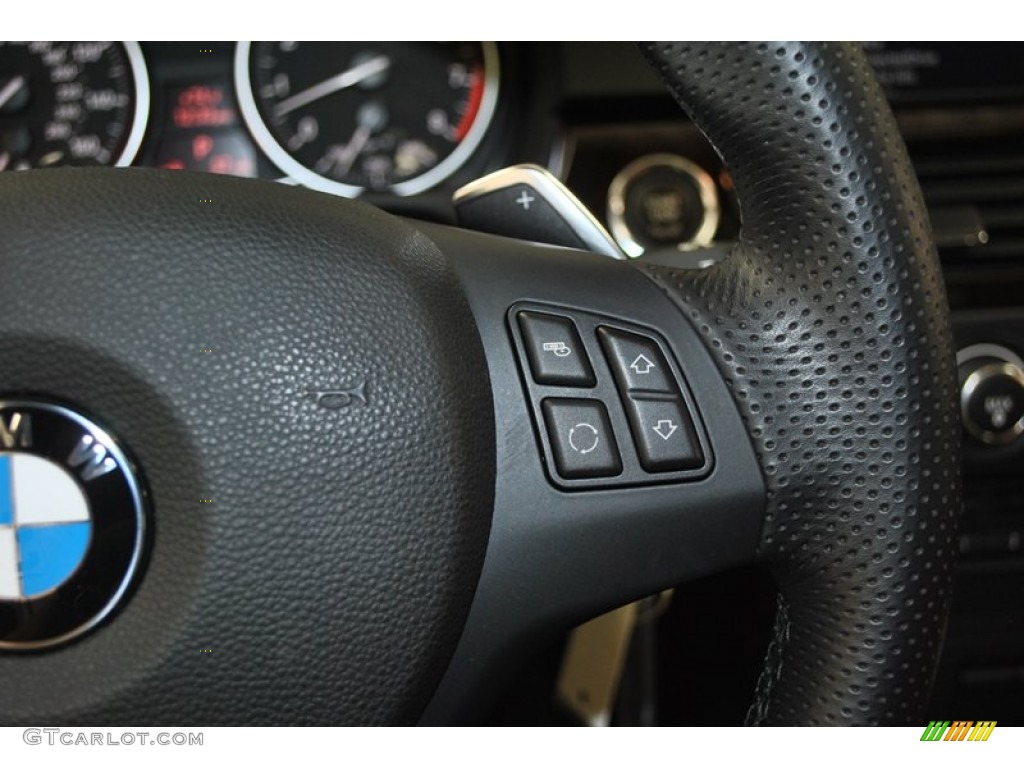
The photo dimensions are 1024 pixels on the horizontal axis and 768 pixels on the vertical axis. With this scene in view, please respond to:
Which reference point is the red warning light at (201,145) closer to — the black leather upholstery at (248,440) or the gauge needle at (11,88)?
the gauge needle at (11,88)

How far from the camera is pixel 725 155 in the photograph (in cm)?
54

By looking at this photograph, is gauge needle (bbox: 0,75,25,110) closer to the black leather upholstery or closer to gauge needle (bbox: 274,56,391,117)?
gauge needle (bbox: 274,56,391,117)

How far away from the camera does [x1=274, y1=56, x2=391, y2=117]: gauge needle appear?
44.8 inches

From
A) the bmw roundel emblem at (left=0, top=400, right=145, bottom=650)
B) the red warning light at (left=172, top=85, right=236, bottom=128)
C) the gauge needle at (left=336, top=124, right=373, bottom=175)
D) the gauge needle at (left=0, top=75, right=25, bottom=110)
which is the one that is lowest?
the bmw roundel emblem at (left=0, top=400, right=145, bottom=650)

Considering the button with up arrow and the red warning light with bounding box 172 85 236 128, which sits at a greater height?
the red warning light with bounding box 172 85 236 128

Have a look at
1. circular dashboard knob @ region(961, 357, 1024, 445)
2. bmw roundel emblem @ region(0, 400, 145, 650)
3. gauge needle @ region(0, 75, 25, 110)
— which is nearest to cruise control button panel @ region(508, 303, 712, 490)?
bmw roundel emblem @ region(0, 400, 145, 650)

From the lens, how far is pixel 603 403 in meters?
0.50

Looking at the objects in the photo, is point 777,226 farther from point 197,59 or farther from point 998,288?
point 197,59

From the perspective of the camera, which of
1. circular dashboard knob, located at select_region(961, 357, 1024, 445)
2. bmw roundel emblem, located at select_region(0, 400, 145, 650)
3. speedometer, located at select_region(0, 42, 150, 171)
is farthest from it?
speedometer, located at select_region(0, 42, 150, 171)

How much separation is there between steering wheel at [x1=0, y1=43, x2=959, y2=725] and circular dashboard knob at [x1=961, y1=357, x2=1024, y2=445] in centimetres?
49

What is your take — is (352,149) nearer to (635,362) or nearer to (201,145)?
(201,145)

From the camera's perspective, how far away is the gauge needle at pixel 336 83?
1.14 meters

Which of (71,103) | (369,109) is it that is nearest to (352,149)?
(369,109)
